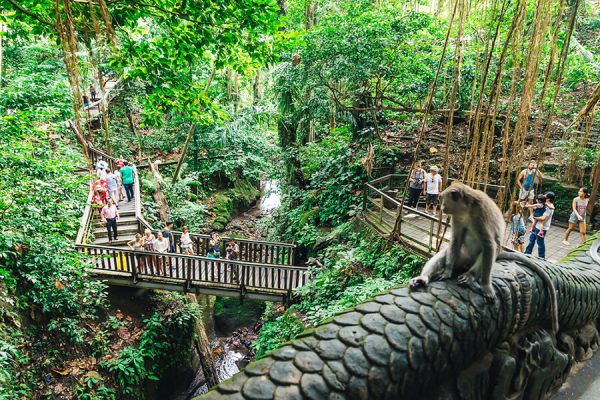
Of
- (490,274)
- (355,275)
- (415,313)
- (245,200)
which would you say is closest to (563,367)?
(490,274)

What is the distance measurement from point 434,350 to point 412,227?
8613 mm

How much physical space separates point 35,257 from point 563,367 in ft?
28.9

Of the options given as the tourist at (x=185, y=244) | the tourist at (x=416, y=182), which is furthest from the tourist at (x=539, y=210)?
the tourist at (x=185, y=244)

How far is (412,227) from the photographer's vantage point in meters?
10.0

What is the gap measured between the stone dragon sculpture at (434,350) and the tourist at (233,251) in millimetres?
8926

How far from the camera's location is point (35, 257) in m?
7.64

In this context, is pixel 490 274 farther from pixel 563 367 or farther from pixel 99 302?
pixel 99 302

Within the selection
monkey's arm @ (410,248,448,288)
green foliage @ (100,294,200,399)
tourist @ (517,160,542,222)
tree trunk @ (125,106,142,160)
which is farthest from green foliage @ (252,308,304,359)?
tree trunk @ (125,106,142,160)

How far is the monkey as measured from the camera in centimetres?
246

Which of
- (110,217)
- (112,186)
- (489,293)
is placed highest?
(489,293)

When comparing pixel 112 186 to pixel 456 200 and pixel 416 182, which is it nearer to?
pixel 416 182

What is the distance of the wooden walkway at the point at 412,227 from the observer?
840cm

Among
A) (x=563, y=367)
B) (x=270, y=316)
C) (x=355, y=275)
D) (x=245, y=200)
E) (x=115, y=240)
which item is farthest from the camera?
(x=245, y=200)

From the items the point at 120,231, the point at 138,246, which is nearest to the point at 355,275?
the point at 138,246
